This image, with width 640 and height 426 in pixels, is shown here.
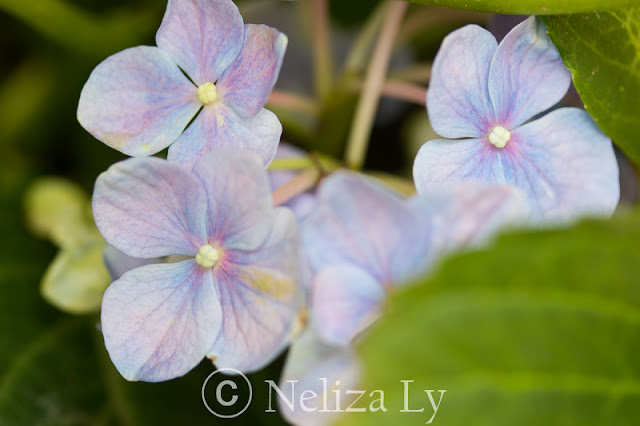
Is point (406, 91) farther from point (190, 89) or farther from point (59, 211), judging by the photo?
point (59, 211)

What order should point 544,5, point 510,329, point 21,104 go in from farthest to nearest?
point 21,104
point 544,5
point 510,329

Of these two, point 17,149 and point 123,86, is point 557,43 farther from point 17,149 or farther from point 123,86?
point 17,149

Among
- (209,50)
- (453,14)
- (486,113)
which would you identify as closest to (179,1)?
(209,50)

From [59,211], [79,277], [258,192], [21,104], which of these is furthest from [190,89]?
[21,104]

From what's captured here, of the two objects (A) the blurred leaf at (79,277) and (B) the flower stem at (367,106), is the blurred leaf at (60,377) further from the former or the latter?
(B) the flower stem at (367,106)

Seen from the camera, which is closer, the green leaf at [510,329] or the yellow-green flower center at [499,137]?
the green leaf at [510,329]

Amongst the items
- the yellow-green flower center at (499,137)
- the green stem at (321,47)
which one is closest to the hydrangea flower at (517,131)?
the yellow-green flower center at (499,137)
